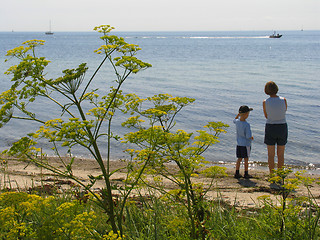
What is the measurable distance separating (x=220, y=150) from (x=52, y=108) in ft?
34.4

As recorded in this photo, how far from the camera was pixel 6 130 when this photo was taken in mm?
16734

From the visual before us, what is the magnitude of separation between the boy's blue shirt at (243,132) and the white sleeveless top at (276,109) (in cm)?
67

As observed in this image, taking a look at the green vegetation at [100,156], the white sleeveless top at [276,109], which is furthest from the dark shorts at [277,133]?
the green vegetation at [100,156]

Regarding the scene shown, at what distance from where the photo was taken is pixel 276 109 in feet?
26.8

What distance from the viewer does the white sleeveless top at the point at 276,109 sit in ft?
26.8

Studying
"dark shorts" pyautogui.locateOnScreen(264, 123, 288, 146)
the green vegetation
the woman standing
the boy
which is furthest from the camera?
the boy

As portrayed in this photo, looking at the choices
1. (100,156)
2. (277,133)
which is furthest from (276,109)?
(100,156)

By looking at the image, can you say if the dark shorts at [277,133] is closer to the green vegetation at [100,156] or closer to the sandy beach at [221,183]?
the sandy beach at [221,183]

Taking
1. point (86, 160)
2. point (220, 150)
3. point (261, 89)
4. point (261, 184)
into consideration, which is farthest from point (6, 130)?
point (261, 89)

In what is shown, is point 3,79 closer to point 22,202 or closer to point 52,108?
point 52,108

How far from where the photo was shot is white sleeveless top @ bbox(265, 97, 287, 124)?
816 cm

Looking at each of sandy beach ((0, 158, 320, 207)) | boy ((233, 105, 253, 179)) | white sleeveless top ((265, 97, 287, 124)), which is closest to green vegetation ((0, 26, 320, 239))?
sandy beach ((0, 158, 320, 207))

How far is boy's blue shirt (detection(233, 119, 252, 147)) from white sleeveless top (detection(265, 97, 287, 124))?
670 millimetres

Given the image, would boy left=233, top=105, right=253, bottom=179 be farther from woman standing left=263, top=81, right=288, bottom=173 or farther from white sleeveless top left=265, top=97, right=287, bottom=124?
white sleeveless top left=265, top=97, right=287, bottom=124
